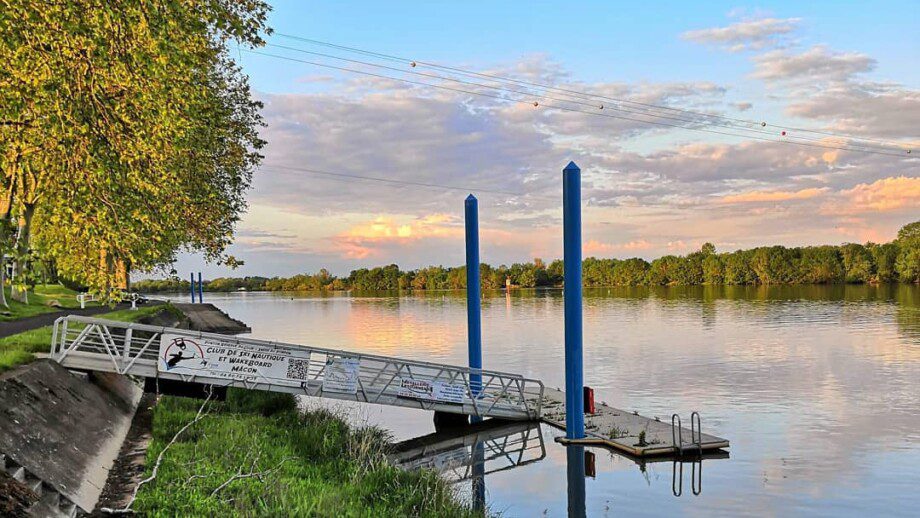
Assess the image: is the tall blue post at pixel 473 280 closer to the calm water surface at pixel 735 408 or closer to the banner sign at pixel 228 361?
the calm water surface at pixel 735 408

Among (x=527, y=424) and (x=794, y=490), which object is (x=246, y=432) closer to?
(x=527, y=424)

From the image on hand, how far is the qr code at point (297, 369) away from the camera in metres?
22.2

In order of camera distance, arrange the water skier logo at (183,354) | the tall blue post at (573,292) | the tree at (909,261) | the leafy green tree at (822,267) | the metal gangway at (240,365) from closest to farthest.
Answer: the metal gangway at (240,365)
the water skier logo at (183,354)
the tall blue post at (573,292)
the tree at (909,261)
the leafy green tree at (822,267)

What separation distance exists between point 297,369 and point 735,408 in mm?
18938

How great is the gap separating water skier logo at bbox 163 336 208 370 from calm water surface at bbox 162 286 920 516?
7909mm

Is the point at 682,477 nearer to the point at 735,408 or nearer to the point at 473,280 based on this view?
the point at 473,280

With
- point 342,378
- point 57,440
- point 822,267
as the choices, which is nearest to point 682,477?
point 342,378

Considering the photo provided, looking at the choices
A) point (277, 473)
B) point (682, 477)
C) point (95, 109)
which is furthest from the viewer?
point (682, 477)

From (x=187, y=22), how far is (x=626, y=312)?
87.6 metres

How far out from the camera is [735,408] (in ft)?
101

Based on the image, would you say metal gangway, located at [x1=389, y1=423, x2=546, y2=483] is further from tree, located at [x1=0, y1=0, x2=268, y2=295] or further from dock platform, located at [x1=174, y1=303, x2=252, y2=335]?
dock platform, located at [x1=174, y1=303, x2=252, y2=335]

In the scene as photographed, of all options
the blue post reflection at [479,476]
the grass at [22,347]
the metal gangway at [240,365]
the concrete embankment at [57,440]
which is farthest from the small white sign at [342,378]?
the concrete embankment at [57,440]

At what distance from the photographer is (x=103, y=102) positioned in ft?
42.7

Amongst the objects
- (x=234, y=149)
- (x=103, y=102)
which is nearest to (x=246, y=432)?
(x=103, y=102)
